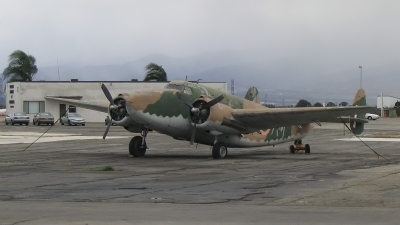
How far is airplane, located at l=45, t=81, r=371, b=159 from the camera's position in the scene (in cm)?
3180

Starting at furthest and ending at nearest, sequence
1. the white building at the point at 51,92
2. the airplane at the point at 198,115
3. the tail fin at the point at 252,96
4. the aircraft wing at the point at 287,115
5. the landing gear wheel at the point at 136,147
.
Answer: the white building at the point at 51,92 < the tail fin at the point at 252,96 < the landing gear wheel at the point at 136,147 < the aircraft wing at the point at 287,115 < the airplane at the point at 198,115

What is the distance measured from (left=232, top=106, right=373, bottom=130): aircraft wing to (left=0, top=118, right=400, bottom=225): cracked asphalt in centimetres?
181

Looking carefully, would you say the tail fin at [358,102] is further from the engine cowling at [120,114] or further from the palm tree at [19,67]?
the palm tree at [19,67]

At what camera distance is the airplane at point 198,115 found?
3180 cm

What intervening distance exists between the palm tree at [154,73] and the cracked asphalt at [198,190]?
316 ft

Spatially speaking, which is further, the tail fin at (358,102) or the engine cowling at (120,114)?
the tail fin at (358,102)

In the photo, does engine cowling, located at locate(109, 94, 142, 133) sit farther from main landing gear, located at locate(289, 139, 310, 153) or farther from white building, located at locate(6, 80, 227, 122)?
white building, located at locate(6, 80, 227, 122)

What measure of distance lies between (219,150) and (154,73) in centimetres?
9733

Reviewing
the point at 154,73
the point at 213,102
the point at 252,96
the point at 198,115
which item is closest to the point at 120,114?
the point at 198,115

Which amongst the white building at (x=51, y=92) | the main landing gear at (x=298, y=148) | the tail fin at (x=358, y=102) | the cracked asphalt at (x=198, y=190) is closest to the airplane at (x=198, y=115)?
the cracked asphalt at (x=198, y=190)

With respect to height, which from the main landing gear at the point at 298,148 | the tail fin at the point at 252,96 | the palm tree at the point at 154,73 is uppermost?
the palm tree at the point at 154,73

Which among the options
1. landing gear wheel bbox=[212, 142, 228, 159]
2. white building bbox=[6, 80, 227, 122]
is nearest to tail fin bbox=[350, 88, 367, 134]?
landing gear wheel bbox=[212, 142, 228, 159]

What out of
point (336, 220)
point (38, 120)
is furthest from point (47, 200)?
point (38, 120)

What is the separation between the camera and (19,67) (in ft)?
413
